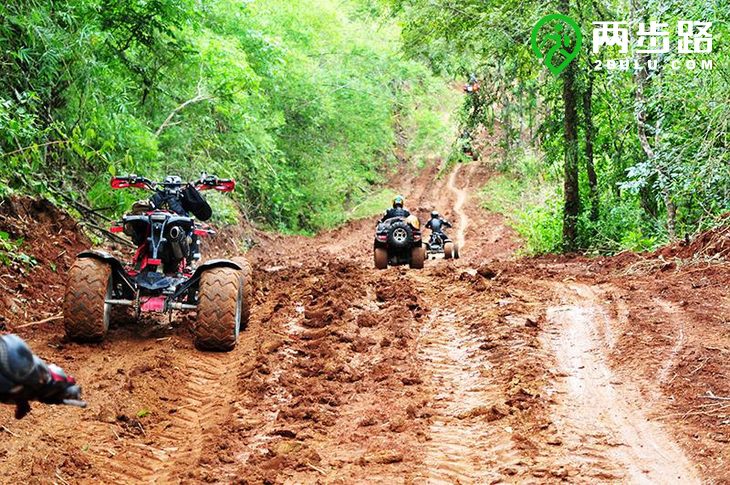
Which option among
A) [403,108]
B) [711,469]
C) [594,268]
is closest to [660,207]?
[594,268]

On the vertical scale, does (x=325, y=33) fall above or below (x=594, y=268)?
above

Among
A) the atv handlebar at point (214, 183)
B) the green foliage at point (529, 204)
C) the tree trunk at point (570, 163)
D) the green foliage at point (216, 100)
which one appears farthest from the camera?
the green foliage at point (529, 204)

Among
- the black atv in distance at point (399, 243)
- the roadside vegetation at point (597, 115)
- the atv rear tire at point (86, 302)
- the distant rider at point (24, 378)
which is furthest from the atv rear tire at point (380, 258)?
the distant rider at point (24, 378)

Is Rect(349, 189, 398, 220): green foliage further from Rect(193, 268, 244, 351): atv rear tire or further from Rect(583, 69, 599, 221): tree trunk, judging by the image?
Rect(193, 268, 244, 351): atv rear tire

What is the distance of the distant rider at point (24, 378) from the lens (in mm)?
2344

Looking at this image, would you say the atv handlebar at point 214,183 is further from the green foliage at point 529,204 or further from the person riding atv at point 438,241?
the green foliage at point 529,204

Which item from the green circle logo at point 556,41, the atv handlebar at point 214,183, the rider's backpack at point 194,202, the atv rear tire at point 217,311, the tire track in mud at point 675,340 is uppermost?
the green circle logo at point 556,41

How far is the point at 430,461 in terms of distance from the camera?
438cm

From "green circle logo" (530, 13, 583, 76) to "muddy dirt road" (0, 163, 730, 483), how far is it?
5870 millimetres

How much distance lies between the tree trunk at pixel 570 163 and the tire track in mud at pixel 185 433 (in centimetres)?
1061

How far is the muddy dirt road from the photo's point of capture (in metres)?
4.34

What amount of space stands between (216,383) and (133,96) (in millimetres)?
9835

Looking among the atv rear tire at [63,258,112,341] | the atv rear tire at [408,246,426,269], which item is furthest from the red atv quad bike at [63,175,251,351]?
the atv rear tire at [408,246,426,269]

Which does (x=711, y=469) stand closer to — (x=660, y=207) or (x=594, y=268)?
(x=594, y=268)
